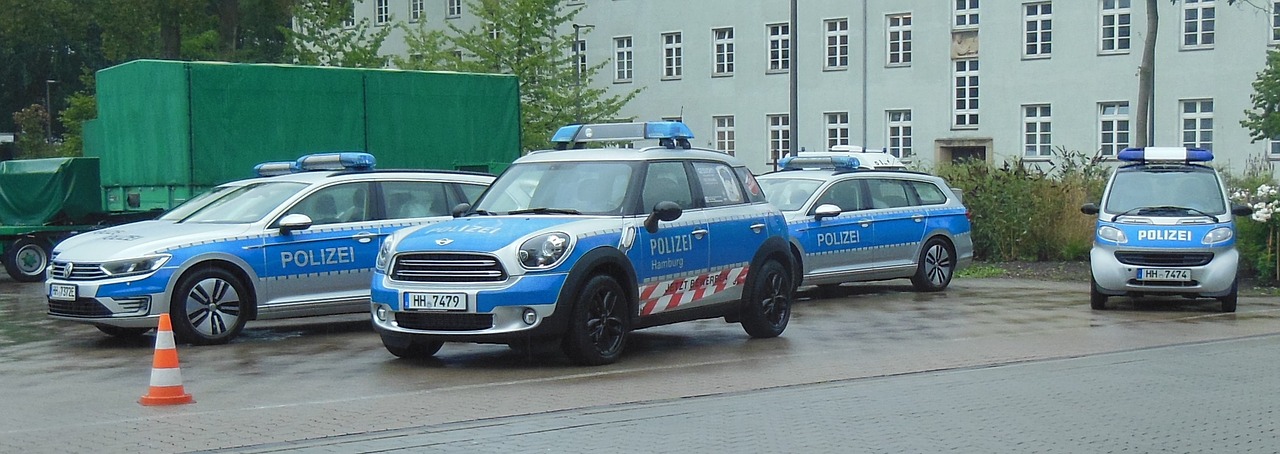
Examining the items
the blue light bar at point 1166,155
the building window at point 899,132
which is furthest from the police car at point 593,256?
the building window at point 899,132

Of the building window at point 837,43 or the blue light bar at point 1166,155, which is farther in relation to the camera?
the building window at point 837,43

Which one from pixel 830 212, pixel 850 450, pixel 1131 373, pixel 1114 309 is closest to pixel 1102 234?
pixel 1114 309

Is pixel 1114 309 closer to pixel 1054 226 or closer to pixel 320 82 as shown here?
pixel 1054 226

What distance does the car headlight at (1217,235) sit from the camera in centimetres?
1638

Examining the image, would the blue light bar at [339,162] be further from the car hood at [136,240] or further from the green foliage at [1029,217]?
the green foliage at [1029,217]

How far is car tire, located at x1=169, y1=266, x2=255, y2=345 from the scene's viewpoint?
1302 centimetres

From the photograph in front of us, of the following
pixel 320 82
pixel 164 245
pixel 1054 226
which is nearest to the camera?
pixel 164 245

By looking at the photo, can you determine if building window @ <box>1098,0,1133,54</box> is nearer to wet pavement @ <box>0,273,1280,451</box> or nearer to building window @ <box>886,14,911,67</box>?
building window @ <box>886,14,911,67</box>

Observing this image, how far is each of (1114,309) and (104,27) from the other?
33.4 metres

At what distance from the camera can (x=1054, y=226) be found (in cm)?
2495

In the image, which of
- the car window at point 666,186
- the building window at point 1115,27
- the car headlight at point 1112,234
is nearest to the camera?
the car window at point 666,186

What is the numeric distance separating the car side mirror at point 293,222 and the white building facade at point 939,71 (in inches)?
1154

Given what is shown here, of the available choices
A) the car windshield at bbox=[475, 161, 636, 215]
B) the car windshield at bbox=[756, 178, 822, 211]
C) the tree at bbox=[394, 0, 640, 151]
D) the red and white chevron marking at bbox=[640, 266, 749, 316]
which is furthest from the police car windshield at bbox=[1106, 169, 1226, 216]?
the tree at bbox=[394, 0, 640, 151]

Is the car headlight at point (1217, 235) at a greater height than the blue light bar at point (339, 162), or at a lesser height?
lesser
